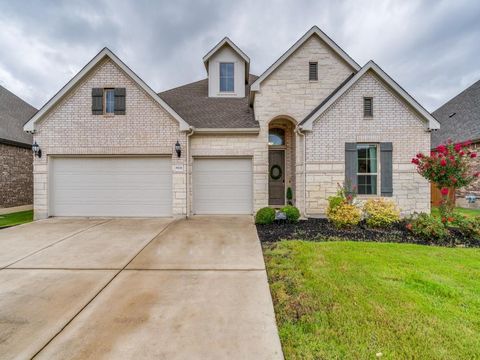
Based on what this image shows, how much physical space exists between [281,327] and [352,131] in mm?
7365

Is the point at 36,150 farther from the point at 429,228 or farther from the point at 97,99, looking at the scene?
the point at 429,228

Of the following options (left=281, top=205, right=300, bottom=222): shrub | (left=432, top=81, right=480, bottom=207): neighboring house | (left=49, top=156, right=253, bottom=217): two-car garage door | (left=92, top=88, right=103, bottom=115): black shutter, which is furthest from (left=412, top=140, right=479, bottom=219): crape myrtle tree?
(left=92, top=88, right=103, bottom=115): black shutter

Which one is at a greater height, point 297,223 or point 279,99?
point 279,99

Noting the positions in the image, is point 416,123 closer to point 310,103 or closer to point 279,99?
point 310,103

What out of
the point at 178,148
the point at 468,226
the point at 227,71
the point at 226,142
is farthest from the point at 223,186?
the point at 468,226

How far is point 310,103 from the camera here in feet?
29.1

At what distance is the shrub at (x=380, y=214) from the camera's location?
6555mm

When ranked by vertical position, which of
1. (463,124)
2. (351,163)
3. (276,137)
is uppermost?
(463,124)

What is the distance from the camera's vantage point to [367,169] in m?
8.01

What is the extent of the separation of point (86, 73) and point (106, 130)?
2175mm

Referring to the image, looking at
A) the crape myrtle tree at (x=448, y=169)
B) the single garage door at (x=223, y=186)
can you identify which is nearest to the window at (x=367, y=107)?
the crape myrtle tree at (x=448, y=169)

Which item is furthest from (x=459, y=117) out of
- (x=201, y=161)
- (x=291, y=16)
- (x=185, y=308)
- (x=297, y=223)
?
(x=185, y=308)

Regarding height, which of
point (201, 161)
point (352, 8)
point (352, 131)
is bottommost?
point (201, 161)

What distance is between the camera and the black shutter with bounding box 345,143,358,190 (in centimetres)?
781
